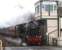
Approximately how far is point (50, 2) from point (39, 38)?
0.35 m

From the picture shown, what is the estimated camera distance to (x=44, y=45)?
1.96 meters

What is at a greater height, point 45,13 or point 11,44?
point 45,13

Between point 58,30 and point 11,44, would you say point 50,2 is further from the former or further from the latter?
point 11,44

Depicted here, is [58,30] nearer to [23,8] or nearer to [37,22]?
[37,22]

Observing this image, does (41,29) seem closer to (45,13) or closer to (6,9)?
(45,13)

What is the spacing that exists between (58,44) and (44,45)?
0.13 metres

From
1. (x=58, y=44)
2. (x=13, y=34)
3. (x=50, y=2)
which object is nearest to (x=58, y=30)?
(x=58, y=44)

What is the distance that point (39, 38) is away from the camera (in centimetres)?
197

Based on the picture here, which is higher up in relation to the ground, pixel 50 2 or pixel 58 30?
pixel 50 2

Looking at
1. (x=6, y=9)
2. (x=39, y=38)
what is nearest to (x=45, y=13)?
(x=39, y=38)

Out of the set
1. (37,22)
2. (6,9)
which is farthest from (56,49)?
(6,9)

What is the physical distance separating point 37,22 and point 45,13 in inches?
4.4

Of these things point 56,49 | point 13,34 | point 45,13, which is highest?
point 45,13

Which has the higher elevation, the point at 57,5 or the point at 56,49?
the point at 57,5
